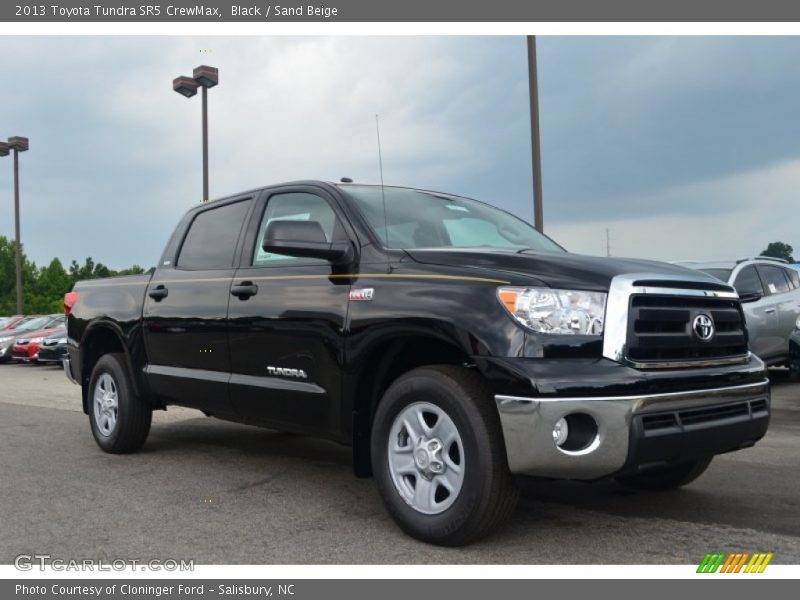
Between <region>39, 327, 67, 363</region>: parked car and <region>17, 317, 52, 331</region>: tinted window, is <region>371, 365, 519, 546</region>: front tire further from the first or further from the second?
<region>17, 317, 52, 331</region>: tinted window

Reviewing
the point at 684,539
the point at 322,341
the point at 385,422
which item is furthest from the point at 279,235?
the point at 684,539

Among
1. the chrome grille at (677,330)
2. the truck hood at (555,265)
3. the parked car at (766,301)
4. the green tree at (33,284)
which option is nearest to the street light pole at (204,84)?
the parked car at (766,301)

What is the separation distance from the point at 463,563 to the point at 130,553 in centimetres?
158

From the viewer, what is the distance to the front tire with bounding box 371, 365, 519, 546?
11.4 ft

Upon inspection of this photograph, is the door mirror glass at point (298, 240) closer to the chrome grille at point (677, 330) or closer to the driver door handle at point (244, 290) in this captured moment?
the driver door handle at point (244, 290)

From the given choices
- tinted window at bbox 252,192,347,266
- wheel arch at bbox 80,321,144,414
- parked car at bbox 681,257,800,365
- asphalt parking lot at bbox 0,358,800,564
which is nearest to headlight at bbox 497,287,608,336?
asphalt parking lot at bbox 0,358,800,564

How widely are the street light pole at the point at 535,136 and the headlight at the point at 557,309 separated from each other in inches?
321

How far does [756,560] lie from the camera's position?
11.5ft

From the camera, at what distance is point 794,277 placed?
11.0m

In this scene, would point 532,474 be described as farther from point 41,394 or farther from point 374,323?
point 41,394

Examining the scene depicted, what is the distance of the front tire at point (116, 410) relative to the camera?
20.1 ft

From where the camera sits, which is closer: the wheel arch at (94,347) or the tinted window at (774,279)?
the wheel arch at (94,347)

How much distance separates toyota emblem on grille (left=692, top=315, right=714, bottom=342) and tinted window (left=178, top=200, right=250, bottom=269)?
299 centimetres

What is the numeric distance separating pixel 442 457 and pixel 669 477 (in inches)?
69.1
